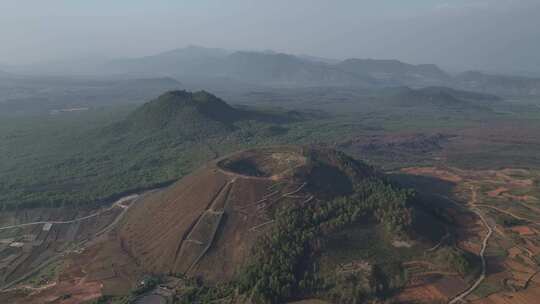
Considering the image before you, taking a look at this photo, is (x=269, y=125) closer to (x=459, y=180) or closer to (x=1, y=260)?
(x=459, y=180)

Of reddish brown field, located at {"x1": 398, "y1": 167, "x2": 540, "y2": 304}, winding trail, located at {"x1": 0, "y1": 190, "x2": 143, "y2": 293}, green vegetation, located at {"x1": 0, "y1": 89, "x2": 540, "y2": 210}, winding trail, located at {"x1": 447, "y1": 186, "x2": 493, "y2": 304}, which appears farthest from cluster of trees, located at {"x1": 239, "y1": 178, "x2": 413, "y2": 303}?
green vegetation, located at {"x1": 0, "y1": 89, "x2": 540, "y2": 210}

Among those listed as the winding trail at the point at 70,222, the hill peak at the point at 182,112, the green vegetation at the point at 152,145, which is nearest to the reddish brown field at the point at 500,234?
the green vegetation at the point at 152,145

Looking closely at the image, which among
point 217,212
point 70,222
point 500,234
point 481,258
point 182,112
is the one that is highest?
point 182,112

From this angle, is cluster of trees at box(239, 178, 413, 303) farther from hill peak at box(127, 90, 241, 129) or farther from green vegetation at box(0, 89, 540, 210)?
hill peak at box(127, 90, 241, 129)

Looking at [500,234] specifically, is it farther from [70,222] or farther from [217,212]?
[70,222]

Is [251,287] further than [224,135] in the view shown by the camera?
No

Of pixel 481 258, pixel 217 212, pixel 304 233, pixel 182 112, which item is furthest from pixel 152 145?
pixel 481 258

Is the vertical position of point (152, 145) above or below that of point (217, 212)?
below

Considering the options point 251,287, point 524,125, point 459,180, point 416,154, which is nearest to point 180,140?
point 416,154
